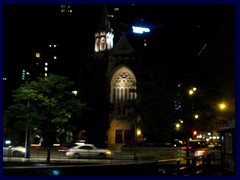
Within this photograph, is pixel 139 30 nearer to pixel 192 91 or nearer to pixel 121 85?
pixel 121 85

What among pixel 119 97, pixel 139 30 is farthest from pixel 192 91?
pixel 139 30

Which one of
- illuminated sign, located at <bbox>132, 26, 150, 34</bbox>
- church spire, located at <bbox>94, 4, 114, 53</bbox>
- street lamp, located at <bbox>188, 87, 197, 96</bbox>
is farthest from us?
illuminated sign, located at <bbox>132, 26, 150, 34</bbox>

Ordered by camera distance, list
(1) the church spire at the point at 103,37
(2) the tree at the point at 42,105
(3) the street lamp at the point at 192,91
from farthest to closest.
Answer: (1) the church spire at the point at 103,37 → (3) the street lamp at the point at 192,91 → (2) the tree at the point at 42,105

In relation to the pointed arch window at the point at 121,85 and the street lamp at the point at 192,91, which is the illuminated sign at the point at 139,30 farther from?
the street lamp at the point at 192,91

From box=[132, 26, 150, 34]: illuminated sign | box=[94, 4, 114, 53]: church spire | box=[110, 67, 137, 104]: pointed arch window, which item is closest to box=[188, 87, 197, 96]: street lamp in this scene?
box=[110, 67, 137, 104]: pointed arch window

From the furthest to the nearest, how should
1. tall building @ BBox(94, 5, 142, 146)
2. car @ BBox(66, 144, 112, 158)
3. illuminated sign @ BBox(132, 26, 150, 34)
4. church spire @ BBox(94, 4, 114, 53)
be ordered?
illuminated sign @ BBox(132, 26, 150, 34) < church spire @ BBox(94, 4, 114, 53) < tall building @ BBox(94, 5, 142, 146) < car @ BBox(66, 144, 112, 158)

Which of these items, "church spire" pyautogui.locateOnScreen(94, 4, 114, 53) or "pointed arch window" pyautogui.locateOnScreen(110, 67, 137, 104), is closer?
"pointed arch window" pyautogui.locateOnScreen(110, 67, 137, 104)

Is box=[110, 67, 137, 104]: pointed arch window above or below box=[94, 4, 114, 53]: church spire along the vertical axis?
below

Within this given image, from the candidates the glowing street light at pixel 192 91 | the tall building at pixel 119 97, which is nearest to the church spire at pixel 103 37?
the tall building at pixel 119 97

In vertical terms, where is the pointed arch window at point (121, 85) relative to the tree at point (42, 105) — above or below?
above

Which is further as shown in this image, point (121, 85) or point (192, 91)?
point (121, 85)

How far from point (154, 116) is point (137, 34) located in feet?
250

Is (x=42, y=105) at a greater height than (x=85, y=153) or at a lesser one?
greater

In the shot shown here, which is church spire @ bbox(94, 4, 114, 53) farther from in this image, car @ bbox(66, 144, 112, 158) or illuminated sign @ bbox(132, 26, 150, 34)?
car @ bbox(66, 144, 112, 158)
